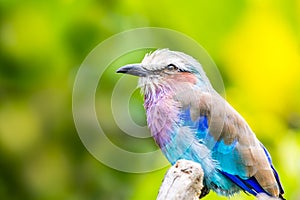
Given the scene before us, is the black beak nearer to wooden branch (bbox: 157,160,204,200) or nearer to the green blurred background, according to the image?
the green blurred background

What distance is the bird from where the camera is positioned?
2562mm

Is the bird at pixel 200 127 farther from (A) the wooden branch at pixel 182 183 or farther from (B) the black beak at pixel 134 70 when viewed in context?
(A) the wooden branch at pixel 182 183

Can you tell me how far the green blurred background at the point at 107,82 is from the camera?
8.68 feet

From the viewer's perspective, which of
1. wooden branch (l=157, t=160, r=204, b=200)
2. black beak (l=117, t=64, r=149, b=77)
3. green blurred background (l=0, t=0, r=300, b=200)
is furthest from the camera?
green blurred background (l=0, t=0, r=300, b=200)

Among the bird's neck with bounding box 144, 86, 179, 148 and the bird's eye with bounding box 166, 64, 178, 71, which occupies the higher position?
the bird's eye with bounding box 166, 64, 178, 71

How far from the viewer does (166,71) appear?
8.54ft

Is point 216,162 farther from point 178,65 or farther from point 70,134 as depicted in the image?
point 70,134

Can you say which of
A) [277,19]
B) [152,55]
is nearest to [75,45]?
[152,55]

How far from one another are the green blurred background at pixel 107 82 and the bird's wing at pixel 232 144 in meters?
0.05

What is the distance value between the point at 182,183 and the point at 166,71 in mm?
439

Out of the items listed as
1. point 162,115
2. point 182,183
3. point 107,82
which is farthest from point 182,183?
point 107,82

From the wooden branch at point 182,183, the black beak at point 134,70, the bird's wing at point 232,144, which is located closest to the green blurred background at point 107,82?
the bird's wing at point 232,144

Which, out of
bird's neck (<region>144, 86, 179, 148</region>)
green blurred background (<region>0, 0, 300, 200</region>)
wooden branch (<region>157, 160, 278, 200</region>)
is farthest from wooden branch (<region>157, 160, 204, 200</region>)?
green blurred background (<region>0, 0, 300, 200</region>)

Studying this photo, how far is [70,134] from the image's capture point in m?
3.05
